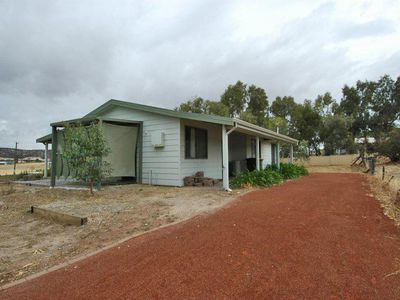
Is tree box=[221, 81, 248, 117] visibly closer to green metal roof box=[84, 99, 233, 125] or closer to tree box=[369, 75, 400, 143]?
Result: tree box=[369, 75, 400, 143]

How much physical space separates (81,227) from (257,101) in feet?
101

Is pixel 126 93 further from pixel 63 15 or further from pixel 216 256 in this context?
pixel 216 256

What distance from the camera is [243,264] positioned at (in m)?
2.79

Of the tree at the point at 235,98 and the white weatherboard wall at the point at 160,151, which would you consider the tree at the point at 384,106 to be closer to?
the tree at the point at 235,98

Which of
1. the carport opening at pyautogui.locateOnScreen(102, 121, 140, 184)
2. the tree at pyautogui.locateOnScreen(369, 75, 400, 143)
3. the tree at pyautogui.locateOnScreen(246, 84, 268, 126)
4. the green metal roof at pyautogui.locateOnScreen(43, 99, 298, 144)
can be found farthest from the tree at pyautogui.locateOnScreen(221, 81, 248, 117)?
the carport opening at pyautogui.locateOnScreen(102, 121, 140, 184)

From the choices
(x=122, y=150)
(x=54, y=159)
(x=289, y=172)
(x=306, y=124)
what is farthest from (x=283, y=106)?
(x=54, y=159)

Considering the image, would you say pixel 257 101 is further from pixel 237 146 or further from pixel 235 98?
pixel 237 146

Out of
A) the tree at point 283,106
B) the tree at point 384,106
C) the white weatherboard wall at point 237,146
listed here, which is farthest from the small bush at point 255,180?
the tree at point 384,106

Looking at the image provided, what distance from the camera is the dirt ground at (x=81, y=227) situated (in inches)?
133

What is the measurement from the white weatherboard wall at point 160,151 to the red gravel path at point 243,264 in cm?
490

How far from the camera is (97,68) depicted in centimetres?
1393

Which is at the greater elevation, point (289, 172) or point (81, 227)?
point (289, 172)

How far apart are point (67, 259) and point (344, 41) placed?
14876mm

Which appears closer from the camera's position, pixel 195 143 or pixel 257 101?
pixel 195 143
